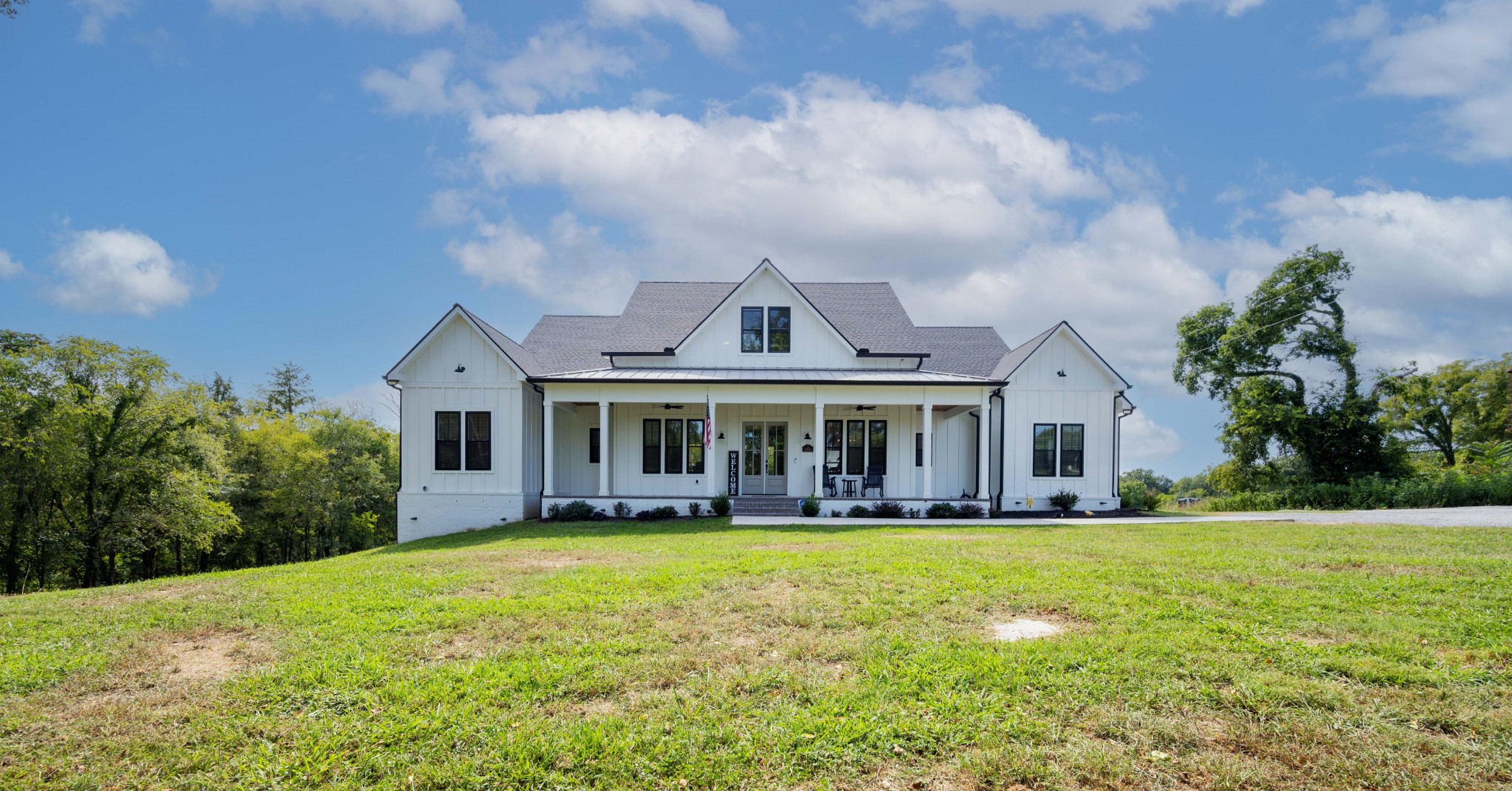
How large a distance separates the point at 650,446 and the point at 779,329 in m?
5.15

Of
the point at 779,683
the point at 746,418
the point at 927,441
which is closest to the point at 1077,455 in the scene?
the point at 927,441

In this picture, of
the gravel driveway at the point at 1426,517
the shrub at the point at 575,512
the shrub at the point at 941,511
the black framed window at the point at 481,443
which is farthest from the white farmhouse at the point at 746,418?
the gravel driveway at the point at 1426,517

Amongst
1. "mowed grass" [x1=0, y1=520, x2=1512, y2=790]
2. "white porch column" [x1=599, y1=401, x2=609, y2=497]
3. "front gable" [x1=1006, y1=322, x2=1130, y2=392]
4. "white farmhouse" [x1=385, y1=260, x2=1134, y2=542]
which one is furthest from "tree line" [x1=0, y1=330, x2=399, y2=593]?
"front gable" [x1=1006, y1=322, x2=1130, y2=392]

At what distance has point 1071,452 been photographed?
2159cm

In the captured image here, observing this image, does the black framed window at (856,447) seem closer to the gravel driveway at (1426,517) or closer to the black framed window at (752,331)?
the black framed window at (752,331)

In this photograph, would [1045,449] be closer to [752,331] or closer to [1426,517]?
[1426,517]

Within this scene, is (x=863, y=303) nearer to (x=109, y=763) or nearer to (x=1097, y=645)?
(x=1097, y=645)

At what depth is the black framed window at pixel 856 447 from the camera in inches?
872

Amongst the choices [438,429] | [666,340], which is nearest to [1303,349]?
[666,340]

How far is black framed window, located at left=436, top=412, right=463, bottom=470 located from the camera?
19.8m


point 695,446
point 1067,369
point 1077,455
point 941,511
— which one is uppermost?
point 1067,369

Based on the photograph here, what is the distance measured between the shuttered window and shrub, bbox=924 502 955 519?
7.34 meters

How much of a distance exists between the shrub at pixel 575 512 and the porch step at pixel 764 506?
3665 mm

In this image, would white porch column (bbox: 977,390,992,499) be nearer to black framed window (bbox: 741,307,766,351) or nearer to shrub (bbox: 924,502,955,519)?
shrub (bbox: 924,502,955,519)
